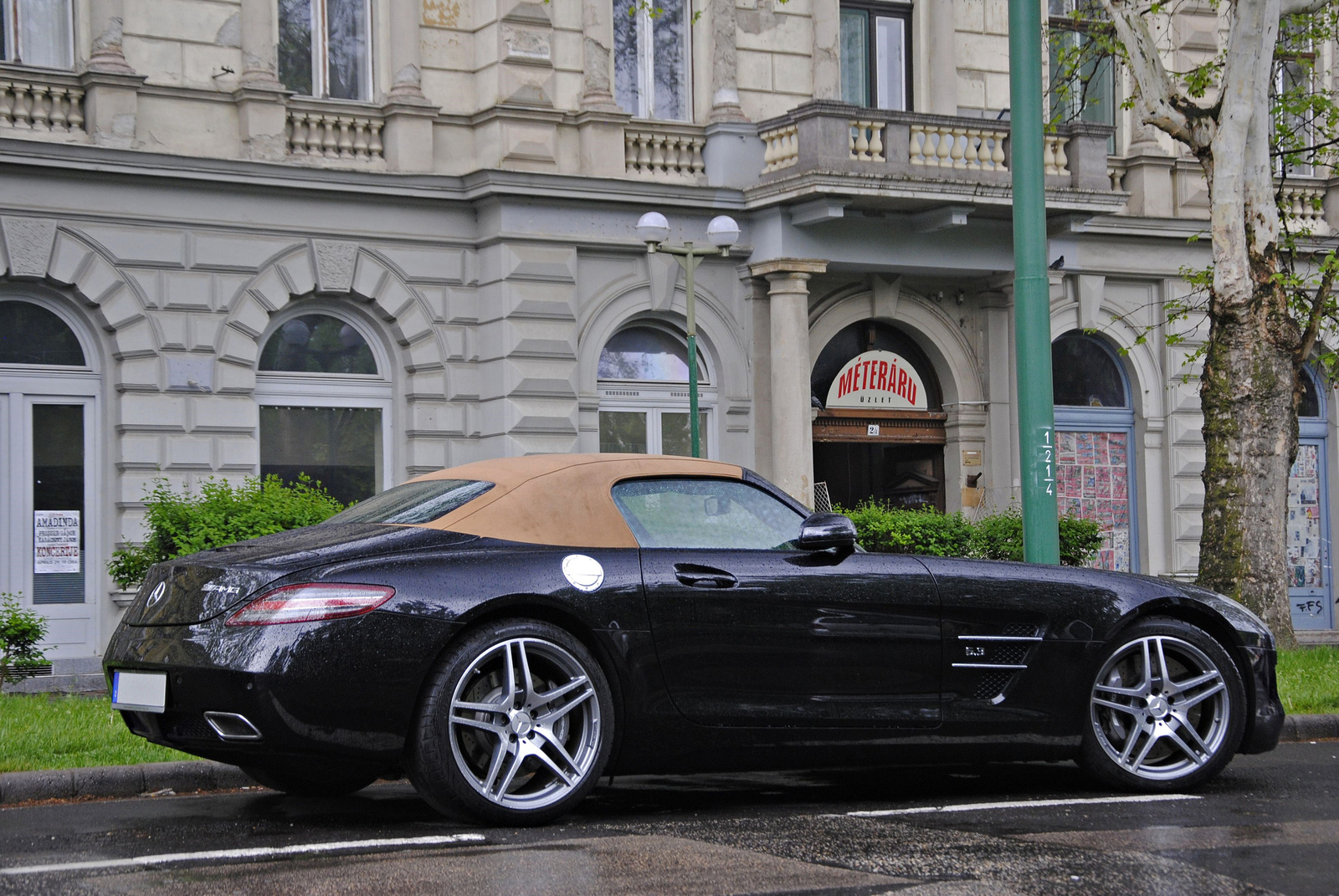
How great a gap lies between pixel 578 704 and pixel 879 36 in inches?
702

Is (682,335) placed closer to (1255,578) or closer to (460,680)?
(1255,578)

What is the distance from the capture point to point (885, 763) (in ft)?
23.7

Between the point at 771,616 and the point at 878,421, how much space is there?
15.7 m

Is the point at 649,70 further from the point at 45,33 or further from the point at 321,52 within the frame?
the point at 45,33

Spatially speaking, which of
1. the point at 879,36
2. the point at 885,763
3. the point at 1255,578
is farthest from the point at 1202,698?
the point at 879,36

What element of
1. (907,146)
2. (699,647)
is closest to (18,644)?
(699,647)

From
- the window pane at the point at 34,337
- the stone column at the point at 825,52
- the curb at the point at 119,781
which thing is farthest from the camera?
the stone column at the point at 825,52

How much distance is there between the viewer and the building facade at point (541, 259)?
706 inches

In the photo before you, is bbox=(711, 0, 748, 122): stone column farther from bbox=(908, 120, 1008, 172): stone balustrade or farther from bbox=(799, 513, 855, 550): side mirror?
bbox=(799, 513, 855, 550): side mirror

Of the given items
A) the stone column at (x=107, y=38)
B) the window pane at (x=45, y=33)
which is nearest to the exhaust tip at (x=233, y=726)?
the stone column at (x=107, y=38)

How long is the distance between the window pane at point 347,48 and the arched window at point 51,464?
4.01 m

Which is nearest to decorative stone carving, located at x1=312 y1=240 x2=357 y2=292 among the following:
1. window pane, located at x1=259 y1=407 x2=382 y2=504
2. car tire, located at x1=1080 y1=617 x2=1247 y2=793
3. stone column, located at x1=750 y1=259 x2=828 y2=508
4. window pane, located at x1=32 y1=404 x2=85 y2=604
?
window pane, located at x1=259 y1=407 x2=382 y2=504

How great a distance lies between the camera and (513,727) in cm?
642

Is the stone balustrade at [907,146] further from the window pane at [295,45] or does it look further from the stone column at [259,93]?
the stone column at [259,93]
